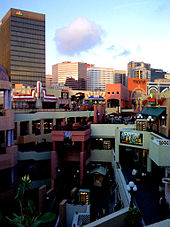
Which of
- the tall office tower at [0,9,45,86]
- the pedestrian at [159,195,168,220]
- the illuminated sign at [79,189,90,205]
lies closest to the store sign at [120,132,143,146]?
the illuminated sign at [79,189,90,205]

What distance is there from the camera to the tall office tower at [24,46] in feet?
404

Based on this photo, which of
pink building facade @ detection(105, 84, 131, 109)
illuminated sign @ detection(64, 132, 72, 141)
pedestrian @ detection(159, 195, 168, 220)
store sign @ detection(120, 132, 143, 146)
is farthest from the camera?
pink building facade @ detection(105, 84, 131, 109)

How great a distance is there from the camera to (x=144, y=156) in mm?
26297

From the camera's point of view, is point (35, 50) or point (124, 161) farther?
point (35, 50)

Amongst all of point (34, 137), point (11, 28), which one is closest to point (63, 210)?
point (34, 137)

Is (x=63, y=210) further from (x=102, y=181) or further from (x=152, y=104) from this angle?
(x=152, y=104)

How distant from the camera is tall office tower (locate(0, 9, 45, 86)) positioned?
123 meters

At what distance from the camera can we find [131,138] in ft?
80.9

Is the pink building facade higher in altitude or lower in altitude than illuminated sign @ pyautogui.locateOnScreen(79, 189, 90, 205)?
higher

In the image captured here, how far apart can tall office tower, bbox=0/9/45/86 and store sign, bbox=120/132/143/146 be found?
112 meters

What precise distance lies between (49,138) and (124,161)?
55.7 feet

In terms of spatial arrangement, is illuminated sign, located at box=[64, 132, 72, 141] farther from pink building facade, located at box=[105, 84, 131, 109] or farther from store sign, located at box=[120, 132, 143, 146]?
pink building facade, located at box=[105, 84, 131, 109]

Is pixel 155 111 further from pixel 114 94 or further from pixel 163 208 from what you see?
pixel 114 94

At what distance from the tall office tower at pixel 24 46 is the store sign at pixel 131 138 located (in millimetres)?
112062
